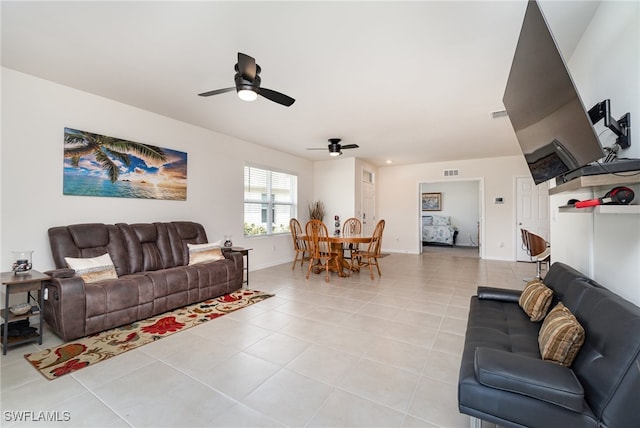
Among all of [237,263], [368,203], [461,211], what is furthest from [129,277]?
[461,211]

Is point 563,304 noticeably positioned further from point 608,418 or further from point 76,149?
point 76,149

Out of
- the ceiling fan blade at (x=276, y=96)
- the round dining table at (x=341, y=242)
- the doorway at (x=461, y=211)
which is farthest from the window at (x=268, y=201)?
the doorway at (x=461, y=211)

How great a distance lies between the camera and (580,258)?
2.26 m

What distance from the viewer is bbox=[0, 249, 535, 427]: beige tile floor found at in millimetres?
1606

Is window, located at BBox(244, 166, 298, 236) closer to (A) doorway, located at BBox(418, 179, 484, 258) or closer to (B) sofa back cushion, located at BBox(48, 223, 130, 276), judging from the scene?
(B) sofa back cushion, located at BBox(48, 223, 130, 276)

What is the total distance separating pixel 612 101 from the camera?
5.62ft

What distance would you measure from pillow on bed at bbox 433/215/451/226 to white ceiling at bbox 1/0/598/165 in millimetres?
6074

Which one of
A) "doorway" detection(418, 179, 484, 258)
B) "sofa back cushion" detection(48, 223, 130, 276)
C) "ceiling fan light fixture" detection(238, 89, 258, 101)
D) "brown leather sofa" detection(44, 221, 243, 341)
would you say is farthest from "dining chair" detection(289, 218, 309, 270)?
"doorway" detection(418, 179, 484, 258)

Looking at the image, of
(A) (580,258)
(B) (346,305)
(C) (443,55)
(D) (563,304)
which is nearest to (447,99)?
(C) (443,55)

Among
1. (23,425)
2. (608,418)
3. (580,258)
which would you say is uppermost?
(580,258)

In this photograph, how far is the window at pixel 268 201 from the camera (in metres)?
5.61

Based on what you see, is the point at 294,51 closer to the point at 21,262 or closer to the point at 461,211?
the point at 21,262

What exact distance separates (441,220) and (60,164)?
9.70m

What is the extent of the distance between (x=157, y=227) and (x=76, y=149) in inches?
48.7
